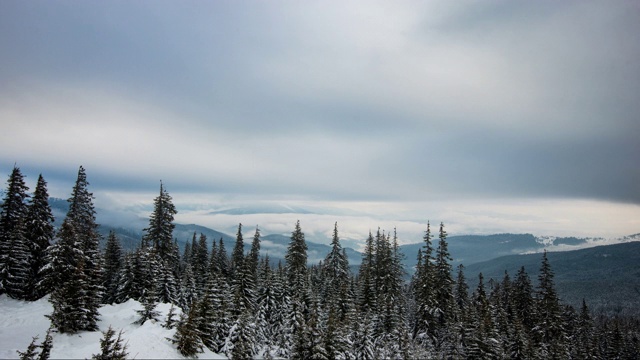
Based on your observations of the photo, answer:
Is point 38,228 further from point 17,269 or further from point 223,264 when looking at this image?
point 223,264

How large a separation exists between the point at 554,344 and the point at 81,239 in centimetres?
6374

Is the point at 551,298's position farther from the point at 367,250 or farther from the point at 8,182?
the point at 8,182

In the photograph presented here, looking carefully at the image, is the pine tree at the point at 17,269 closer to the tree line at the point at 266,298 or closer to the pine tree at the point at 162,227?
the tree line at the point at 266,298

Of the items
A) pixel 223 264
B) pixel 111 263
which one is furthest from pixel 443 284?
pixel 111 263

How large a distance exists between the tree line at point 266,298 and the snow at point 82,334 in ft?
3.62

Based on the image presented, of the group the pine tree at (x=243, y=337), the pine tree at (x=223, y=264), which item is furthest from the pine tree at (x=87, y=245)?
the pine tree at (x=223, y=264)

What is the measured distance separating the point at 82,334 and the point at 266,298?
76.5ft

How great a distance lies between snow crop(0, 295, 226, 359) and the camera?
2425cm

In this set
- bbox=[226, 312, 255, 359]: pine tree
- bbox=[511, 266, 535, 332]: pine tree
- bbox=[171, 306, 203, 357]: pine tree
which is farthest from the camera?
bbox=[511, 266, 535, 332]: pine tree

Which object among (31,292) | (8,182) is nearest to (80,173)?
(8,182)

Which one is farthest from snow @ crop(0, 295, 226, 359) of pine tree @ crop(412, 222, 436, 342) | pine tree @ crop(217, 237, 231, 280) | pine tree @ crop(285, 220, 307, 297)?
pine tree @ crop(217, 237, 231, 280)

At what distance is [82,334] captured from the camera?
92.9 feet

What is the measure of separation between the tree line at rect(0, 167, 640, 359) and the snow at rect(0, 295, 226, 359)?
3.62 feet

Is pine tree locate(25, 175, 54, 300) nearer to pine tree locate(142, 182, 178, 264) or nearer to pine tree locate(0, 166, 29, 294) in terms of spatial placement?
pine tree locate(0, 166, 29, 294)
